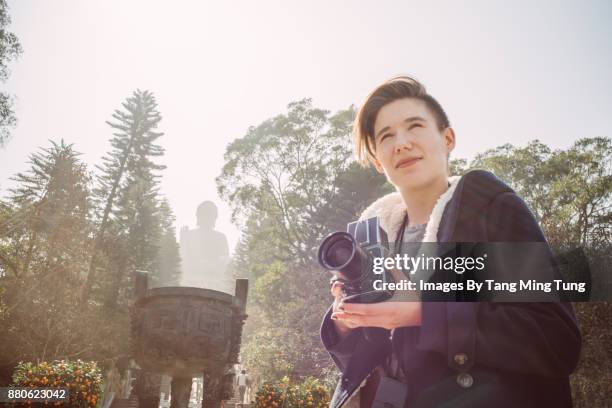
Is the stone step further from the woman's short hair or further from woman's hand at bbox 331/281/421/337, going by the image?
A: woman's hand at bbox 331/281/421/337

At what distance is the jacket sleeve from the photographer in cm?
116

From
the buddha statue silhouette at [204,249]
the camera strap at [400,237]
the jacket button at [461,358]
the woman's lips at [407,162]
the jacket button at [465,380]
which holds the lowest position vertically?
the jacket button at [465,380]

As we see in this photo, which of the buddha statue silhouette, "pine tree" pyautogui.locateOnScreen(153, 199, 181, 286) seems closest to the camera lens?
"pine tree" pyautogui.locateOnScreen(153, 199, 181, 286)

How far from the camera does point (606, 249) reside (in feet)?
37.3

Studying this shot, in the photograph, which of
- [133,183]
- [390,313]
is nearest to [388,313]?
[390,313]

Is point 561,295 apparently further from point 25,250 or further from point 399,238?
point 25,250

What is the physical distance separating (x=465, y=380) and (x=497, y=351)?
13 cm

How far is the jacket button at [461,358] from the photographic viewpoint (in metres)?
1.17

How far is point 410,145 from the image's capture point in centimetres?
176

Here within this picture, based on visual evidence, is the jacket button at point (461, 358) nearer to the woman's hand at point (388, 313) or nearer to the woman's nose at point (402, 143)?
the woman's hand at point (388, 313)

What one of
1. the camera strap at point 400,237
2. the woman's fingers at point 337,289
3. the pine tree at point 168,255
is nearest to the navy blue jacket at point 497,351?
the woman's fingers at point 337,289

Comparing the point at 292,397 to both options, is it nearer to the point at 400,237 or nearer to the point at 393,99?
the point at 400,237

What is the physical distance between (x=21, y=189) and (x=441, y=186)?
76.0 feet

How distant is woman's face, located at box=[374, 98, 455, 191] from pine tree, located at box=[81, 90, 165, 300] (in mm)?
26276
